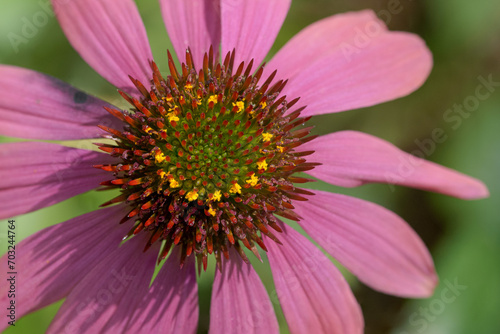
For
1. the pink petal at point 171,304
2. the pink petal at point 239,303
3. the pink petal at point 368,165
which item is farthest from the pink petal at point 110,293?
the pink petal at point 368,165

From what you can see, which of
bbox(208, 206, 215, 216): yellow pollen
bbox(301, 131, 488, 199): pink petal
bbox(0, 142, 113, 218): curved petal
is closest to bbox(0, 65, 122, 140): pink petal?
bbox(0, 142, 113, 218): curved petal

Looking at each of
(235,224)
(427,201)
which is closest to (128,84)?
(235,224)

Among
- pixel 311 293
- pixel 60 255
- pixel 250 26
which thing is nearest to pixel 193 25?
pixel 250 26

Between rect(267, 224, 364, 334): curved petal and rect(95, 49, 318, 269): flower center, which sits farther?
rect(267, 224, 364, 334): curved petal

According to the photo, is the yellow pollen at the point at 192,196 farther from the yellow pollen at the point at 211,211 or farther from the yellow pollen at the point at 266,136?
the yellow pollen at the point at 266,136

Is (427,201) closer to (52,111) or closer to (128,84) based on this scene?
(128,84)

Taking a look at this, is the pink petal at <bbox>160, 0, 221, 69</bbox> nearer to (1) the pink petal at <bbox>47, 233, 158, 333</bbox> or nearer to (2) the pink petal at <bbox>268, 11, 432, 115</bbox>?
(2) the pink petal at <bbox>268, 11, 432, 115</bbox>
